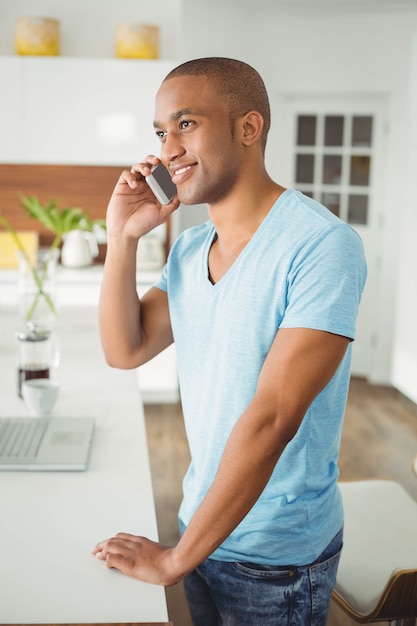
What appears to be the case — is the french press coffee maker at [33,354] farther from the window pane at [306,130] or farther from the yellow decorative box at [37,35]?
the window pane at [306,130]

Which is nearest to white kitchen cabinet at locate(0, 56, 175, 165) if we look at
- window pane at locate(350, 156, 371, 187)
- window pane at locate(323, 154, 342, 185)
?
window pane at locate(323, 154, 342, 185)

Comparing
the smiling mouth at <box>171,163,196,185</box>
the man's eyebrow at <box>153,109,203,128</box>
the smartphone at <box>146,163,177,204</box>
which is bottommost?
the smartphone at <box>146,163,177,204</box>

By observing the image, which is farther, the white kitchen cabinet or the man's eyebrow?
the white kitchen cabinet

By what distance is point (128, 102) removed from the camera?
5.05 meters

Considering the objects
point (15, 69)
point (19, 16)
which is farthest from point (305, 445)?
point (19, 16)

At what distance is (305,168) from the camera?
248 inches

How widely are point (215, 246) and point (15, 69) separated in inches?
159

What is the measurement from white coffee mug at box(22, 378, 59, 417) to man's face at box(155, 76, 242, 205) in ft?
2.77

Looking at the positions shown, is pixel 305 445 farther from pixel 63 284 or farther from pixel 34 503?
pixel 63 284

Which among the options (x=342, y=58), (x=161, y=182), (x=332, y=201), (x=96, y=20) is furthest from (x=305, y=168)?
(x=161, y=182)

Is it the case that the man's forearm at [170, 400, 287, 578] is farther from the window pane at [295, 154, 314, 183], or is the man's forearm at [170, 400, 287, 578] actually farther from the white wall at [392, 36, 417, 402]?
the window pane at [295, 154, 314, 183]

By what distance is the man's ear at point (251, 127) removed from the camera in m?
1.27

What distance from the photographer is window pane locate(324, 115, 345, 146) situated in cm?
618

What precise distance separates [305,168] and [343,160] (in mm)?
309
